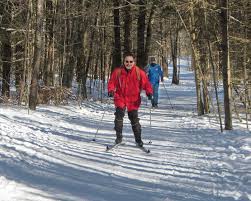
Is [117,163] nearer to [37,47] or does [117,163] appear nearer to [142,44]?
[37,47]

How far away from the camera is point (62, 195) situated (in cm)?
591

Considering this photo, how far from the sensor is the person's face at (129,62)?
9.61 meters

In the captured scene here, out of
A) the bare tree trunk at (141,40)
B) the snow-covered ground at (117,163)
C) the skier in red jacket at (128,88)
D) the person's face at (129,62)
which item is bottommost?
the snow-covered ground at (117,163)

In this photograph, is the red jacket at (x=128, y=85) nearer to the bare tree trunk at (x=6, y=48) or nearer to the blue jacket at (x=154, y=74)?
the blue jacket at (x=154, y=74)

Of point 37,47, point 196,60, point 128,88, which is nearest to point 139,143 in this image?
point 128,88

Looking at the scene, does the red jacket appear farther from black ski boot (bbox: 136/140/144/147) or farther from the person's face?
black ski boot (bbox: 136/140/144/147)

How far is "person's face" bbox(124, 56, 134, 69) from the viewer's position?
9.61m

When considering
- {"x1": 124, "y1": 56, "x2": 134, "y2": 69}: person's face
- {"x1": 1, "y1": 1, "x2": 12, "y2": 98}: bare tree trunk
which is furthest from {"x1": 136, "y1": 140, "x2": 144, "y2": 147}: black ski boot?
{"x1": 1, "y1": 1, "x2": 12, "y2": 98}: bare tree trunk

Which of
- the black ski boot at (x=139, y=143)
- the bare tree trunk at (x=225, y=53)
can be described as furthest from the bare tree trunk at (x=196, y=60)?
the black ski boot at (x=139, y=143)

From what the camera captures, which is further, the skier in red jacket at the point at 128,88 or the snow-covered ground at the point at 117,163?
the skier in red jacket at the point at 128,88

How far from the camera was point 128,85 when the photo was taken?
9.79 m

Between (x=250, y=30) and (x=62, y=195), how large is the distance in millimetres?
11472

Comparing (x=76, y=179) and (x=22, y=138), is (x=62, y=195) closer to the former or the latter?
(x=76, y=179)

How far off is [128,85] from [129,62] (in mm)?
491
